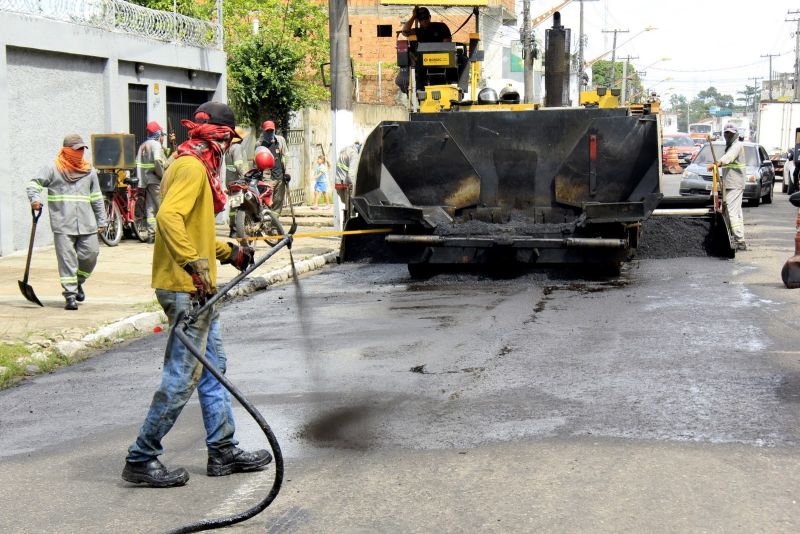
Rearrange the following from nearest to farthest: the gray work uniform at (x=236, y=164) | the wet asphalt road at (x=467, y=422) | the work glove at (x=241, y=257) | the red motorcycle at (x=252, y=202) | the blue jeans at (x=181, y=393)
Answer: the wet asphalt road at (x=467, y=422), the blue jeans at (x=181, y=393), the work glove at (x=241, y=257), the red motorcycle at (x=252, y=202), the gray work uniform at (x=236, y=164)

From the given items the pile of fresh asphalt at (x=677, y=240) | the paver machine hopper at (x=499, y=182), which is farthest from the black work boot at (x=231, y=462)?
the pile of fresh asphalt at (x=677, y=240)

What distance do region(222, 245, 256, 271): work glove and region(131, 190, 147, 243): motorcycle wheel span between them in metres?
12.3

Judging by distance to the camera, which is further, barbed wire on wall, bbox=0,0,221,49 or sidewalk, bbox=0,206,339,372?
barbed wire on wall, bbox=0,0,221,49

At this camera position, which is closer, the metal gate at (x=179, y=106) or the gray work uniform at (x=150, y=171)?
the gray work uniform at (x=150, y=171)

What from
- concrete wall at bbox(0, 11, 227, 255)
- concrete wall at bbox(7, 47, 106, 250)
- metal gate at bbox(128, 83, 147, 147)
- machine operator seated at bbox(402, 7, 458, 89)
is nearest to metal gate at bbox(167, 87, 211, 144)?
concrete wall at bbox(0, 11, 227, 255)

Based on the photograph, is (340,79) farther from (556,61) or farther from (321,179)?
(321,179)

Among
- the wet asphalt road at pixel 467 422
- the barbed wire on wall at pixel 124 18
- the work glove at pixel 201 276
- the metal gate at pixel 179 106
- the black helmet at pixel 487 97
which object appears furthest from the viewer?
the metal gate at pixel 179 106

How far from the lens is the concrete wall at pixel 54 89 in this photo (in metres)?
15.6

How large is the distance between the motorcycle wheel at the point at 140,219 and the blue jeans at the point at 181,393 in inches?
492

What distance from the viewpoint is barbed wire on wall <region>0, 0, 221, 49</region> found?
16587 mm

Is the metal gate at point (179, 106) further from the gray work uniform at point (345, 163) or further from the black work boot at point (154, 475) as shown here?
the black work boot at point (154, 475)

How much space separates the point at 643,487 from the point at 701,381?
7.68ft

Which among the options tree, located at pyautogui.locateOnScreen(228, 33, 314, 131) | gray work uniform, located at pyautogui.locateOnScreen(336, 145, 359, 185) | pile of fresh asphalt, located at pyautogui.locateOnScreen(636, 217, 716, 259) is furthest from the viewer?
tree, located at pyautogui.locateOnScreen(228, 33, 314, 131)

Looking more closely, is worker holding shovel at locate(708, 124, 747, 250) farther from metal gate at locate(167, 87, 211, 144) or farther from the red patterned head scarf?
the red patterned head scarf
